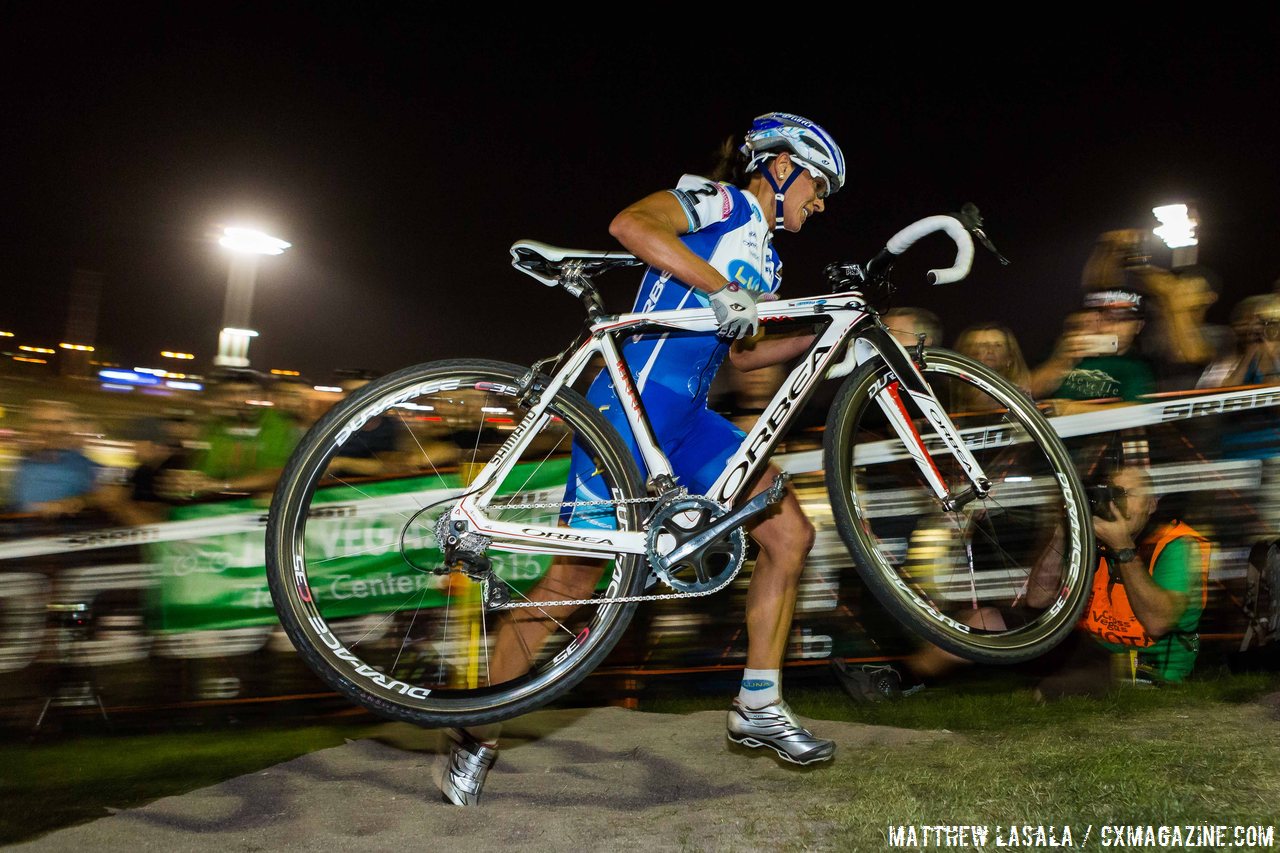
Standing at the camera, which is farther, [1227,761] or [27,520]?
[27,520]

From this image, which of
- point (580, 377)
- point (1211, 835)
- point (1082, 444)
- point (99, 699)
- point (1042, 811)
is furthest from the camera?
point (1082, 444)

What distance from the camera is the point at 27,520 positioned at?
4.69 meters

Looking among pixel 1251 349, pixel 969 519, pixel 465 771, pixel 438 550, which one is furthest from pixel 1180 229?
pixel 465 771

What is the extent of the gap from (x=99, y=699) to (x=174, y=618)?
488 mm

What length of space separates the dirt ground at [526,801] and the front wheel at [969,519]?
0.78 meters

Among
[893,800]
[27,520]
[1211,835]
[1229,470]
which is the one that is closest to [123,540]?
[27,520]

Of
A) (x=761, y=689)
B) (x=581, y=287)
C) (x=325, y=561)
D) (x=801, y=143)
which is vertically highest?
(x=801, y=143)

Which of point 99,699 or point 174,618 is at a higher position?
point 174,618

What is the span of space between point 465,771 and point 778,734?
3.89 ft

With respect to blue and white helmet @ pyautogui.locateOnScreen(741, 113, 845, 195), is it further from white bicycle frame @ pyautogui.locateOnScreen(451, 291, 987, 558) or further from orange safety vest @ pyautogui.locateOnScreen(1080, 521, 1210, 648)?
orange safety vest @ pyautogui.locateOnScreen(1080, 521, 1210, 648)

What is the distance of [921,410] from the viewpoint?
10.8 feet

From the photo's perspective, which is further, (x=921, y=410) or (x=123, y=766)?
(x=123, y=766)

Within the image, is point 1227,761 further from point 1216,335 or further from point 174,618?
point 174,618

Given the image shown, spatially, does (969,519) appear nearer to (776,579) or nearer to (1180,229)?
(776,579)
